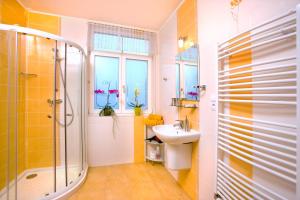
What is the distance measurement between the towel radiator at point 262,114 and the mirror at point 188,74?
1.33ft

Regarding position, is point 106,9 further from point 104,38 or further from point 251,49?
point 251,49

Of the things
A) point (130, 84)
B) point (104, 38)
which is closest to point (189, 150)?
point (130, 84)

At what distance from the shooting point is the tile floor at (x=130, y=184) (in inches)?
71.3

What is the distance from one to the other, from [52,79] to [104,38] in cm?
109

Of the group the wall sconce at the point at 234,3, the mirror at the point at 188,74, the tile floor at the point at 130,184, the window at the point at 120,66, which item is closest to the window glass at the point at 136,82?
the window at the point at 120,66

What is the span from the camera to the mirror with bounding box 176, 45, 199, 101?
1.73 m

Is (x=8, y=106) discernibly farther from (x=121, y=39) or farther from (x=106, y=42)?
(x=121, y=39)

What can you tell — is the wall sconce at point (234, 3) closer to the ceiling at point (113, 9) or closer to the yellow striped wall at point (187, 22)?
the yellow striped wall at point (187, 22)

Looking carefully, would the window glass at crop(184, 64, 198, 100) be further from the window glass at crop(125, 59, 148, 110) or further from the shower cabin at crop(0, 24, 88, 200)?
the shower cabin at crop(0, 24, 88, 200)

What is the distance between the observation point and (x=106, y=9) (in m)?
2.23

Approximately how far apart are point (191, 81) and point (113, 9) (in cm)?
157

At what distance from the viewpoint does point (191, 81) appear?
6.01 feet

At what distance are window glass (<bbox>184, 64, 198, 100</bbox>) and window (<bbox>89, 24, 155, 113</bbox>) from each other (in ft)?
3.58

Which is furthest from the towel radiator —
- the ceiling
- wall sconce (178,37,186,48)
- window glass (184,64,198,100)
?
the ceiling
